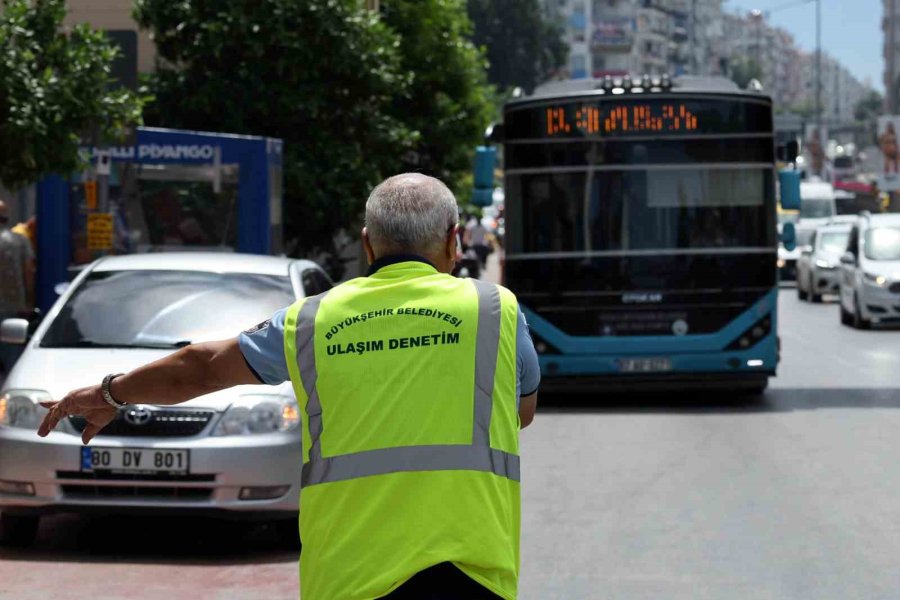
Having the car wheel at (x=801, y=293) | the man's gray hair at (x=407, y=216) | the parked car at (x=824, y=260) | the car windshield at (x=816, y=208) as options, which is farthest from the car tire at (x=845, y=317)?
the man's gray hair at (x=407, y=216)

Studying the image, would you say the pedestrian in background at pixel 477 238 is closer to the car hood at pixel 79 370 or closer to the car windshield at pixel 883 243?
the car windshield at pixel 883 243

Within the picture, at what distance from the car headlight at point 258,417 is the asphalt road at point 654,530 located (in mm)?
615

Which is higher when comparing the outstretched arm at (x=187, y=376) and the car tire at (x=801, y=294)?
the outstretched arm at (x=187, y=376)

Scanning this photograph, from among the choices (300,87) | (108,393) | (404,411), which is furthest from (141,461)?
(300,87)

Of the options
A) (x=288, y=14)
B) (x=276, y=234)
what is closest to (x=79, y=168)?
(x=276, y=234)

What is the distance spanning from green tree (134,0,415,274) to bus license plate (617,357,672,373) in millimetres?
9291

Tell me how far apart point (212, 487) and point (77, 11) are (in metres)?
24.2

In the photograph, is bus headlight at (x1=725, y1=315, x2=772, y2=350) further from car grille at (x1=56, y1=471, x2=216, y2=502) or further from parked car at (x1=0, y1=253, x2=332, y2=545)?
car grille at (x1=56, y1=471, x2=216, y2=502)

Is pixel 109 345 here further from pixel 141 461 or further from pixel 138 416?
pixel 141 461

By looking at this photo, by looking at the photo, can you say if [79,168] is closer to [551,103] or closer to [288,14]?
[551,103]

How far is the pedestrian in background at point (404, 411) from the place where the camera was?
11.2 ft

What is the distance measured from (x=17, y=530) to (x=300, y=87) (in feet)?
54.4

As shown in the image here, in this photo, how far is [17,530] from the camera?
907 centimetres

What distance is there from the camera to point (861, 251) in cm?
2894
